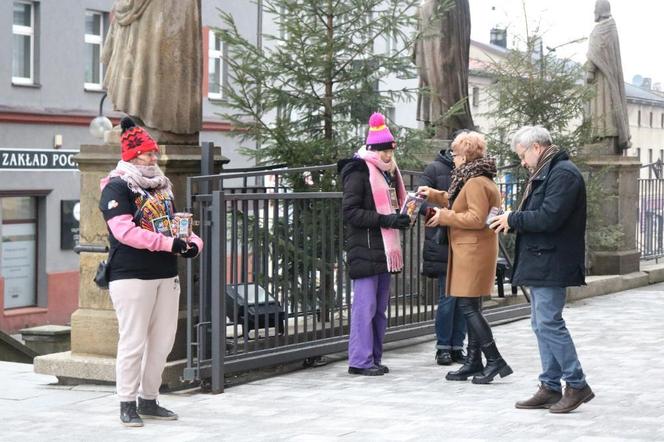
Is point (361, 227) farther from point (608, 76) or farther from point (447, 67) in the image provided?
point (608, 76)

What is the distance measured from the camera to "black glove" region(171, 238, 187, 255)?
27.3 ft

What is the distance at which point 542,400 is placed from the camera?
344 inches

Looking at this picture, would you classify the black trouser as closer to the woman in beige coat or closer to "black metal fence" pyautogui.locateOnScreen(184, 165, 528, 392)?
the woman in beige coat

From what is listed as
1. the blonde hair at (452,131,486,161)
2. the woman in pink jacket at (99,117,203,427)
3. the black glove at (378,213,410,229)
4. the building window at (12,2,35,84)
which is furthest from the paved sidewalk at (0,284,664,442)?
the building window at (12,2,35,84)

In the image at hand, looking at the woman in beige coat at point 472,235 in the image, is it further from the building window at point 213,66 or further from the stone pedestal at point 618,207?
the building window at point 213,66

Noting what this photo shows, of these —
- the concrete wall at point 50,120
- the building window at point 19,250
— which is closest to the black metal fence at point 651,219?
the concrete wall at point 50,120

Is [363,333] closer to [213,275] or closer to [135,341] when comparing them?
[213,275]

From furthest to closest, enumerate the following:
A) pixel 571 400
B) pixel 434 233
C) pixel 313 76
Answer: pixel 313 76 < pixel 434 233 < pixel 571 400

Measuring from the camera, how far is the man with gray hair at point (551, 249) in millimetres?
8531

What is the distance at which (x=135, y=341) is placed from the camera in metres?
8.47

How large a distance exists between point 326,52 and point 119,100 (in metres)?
2.51

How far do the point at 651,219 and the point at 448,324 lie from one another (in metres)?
9.74

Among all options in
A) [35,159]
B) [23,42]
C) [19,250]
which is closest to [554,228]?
[35,159]

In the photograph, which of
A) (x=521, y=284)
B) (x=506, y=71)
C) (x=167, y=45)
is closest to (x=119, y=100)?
(x=167, y=45)
